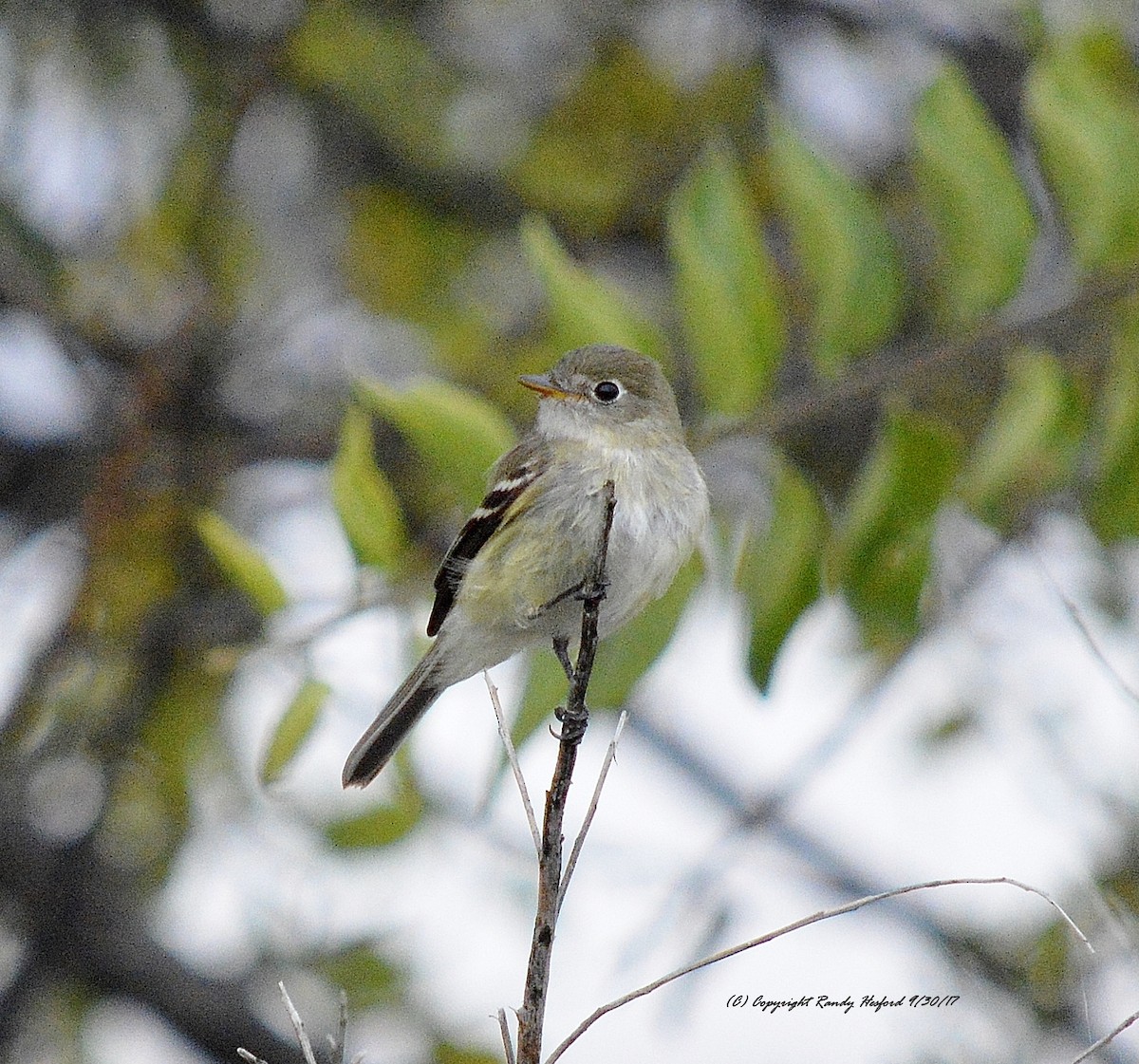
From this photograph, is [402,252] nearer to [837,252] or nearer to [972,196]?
[837,252]

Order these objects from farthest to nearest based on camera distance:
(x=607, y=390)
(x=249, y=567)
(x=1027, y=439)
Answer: (x=607, y=390) < (x=249, y=567) < (x=1027, y=439)

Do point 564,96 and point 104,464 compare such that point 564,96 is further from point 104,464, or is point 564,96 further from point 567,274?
point 567,274

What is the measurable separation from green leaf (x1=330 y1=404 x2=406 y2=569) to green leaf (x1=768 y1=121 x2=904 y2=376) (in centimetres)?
108

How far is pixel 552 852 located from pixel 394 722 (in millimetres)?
1788

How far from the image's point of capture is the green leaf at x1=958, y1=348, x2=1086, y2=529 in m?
3.21

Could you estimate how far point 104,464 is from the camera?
484 cm

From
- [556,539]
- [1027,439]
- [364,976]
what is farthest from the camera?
[364,976]

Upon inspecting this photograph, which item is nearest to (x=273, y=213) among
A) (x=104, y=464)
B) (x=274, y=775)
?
(x=104, y=464)

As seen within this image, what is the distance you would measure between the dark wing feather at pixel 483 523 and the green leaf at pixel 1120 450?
4.37ft

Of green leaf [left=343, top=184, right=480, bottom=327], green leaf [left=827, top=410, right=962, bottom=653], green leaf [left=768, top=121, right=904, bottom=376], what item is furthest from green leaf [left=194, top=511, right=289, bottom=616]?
green leaf [left=343, top=184, right=480, bottom=327]

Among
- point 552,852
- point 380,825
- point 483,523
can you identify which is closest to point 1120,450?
point 483,523

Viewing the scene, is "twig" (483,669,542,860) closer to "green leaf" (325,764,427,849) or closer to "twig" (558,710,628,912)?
"twig" (558,710,628,912)

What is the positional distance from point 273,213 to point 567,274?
9.85 ft

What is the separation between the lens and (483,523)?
3736 millimetres
